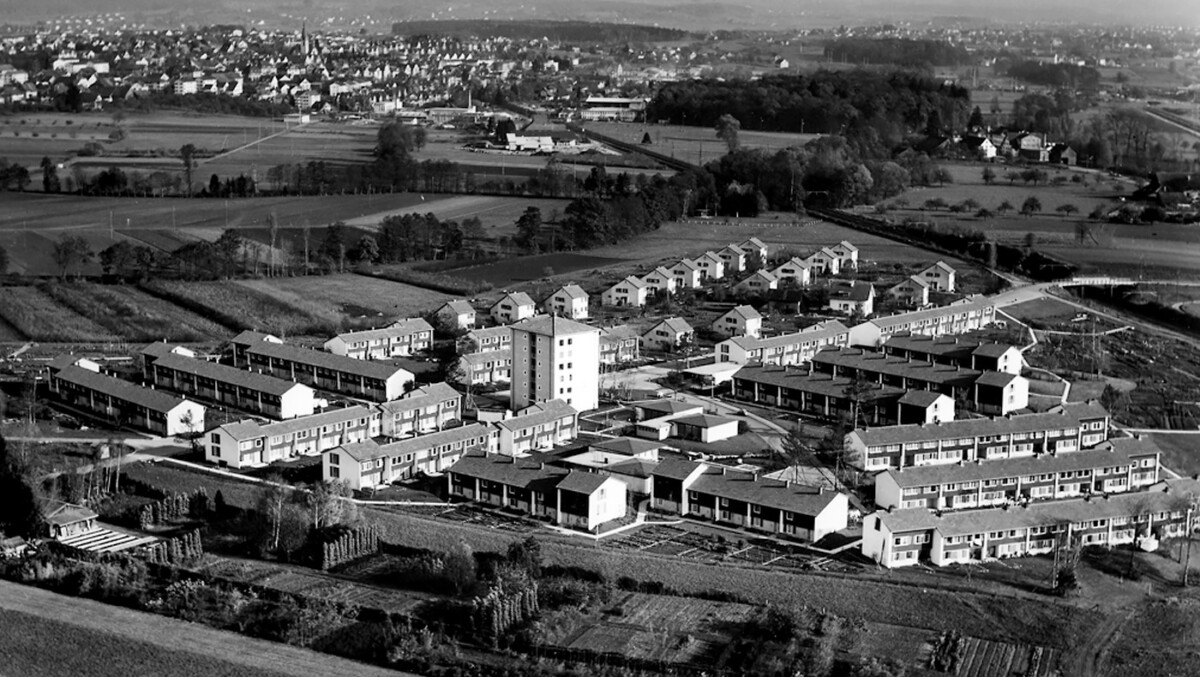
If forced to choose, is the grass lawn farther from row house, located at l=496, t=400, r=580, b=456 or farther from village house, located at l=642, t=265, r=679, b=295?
village house, located at l=642, t=265, r=679, b=295

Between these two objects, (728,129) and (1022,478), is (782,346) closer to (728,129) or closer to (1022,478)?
(1022,478)

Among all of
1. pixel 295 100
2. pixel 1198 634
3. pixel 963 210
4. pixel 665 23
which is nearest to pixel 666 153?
pixel 963 210

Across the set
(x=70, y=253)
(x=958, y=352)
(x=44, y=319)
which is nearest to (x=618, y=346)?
(x=958, y=352)

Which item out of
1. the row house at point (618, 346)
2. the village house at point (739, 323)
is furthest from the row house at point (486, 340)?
the village house at point (739, 323)

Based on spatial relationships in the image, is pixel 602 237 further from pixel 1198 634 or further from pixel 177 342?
pixel 1198 634

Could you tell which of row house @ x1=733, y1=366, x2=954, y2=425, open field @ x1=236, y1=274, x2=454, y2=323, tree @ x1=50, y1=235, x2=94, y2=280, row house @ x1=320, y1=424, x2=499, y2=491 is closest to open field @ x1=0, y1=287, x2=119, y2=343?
tree @ x1=50, y1=235, x2=94, y2=280

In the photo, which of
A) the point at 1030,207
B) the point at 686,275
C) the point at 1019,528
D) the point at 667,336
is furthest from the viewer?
the point at 1030,207
